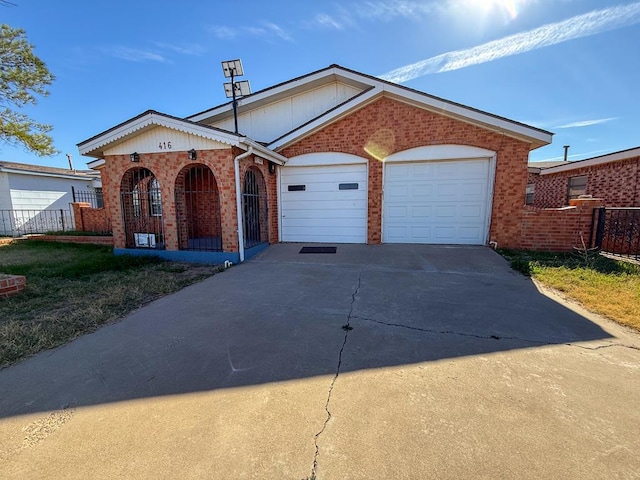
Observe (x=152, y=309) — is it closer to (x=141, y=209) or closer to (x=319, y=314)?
(x=319, y=314)

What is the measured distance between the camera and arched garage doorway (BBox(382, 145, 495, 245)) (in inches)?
327

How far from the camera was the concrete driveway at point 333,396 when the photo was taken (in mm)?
1727

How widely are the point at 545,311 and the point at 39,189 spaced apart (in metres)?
22.4

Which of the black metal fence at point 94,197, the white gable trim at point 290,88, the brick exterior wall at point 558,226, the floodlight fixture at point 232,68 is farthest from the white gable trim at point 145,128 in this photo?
the black metal fence at point 94,197

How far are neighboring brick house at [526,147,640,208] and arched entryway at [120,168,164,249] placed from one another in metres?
15.1

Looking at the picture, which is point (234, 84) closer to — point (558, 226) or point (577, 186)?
point (558, 226)

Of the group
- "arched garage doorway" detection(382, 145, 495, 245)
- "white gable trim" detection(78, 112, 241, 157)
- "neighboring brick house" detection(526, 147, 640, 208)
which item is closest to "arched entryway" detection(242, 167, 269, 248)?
"white gable trim" detection(78, 112, 241, 157)

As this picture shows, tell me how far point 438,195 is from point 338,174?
10.2 ft

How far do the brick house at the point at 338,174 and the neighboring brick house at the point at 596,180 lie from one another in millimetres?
4815

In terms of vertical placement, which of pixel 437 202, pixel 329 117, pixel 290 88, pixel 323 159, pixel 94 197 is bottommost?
pixel 437 202

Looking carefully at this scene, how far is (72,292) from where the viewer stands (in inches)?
195

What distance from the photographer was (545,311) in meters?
3.97

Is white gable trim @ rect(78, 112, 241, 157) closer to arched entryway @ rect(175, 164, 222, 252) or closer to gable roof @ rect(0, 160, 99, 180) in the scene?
arched entryway @ rect(175, 164, 222, 252)

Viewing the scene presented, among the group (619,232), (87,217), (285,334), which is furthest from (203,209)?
(619,232)
